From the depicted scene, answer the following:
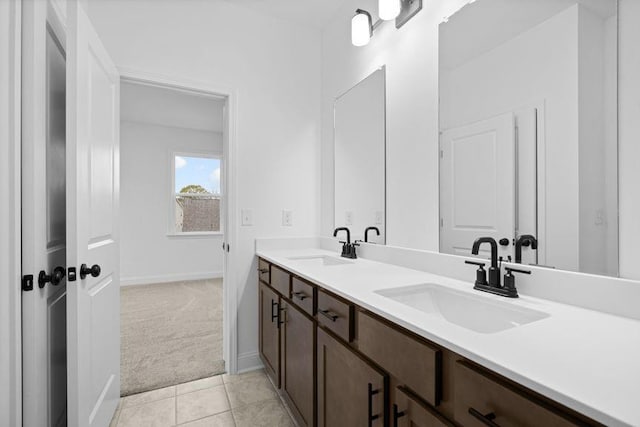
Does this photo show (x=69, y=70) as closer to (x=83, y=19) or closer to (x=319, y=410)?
(x=83, y=19)

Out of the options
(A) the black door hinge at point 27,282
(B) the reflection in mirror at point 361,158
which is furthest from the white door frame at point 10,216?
(B) the reflection in mirror at point 361,158

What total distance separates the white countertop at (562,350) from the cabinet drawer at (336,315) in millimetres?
67

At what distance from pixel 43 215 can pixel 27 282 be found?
0.27 m

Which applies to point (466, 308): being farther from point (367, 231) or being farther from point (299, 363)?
point (367, 231)

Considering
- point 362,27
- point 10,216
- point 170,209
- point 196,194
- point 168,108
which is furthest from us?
point 196,194

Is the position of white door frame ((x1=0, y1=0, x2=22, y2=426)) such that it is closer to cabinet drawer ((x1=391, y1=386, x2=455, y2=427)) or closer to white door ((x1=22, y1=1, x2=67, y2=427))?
white door ((x1=22, y1=1, x2=67, y2=427))

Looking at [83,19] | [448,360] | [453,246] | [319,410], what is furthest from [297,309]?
[83,19]

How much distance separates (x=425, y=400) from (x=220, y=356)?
209 cm

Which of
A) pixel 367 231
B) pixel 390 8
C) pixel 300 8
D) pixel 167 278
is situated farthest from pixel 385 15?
pixel 167 278

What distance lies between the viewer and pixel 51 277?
1213 mm

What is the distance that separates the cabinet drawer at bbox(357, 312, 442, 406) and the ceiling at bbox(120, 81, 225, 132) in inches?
130

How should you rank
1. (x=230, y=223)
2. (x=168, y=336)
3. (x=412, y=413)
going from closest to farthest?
(x=412, y=413) < (x=230, y=223) < (x=168, y=336)

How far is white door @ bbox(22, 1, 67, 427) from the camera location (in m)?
1.11

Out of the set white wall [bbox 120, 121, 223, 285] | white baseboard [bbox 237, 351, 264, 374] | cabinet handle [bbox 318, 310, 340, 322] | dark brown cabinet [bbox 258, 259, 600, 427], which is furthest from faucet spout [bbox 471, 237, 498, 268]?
white wall [bbox 120, 121, 223, 285]
